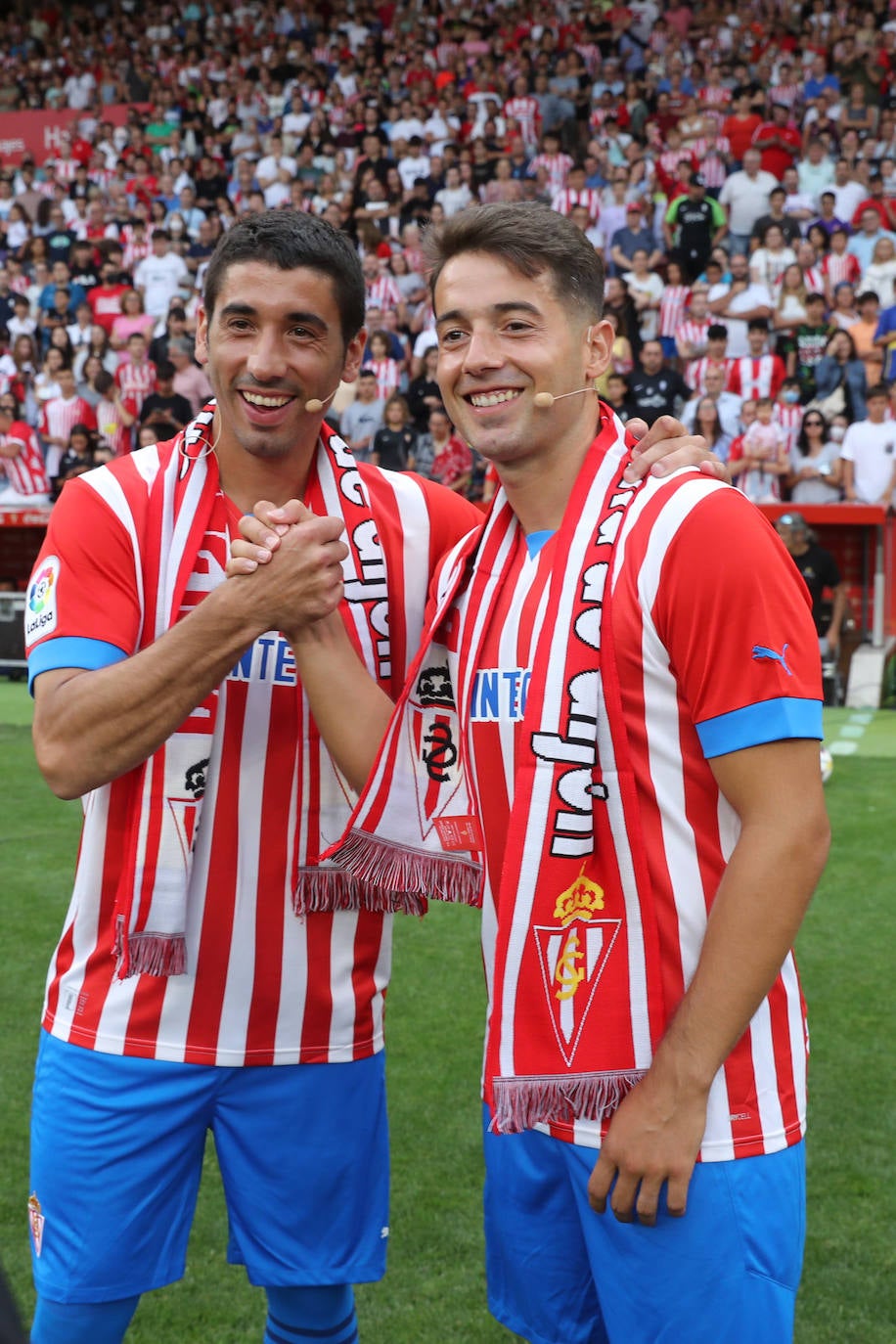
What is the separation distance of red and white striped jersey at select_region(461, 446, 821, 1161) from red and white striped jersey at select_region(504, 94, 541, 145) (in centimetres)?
1664

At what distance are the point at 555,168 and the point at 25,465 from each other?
22.5ft

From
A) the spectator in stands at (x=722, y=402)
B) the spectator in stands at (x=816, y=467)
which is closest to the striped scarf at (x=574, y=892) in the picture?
the spectator in stands at (x=816, y=467)

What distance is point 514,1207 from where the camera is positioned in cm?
222

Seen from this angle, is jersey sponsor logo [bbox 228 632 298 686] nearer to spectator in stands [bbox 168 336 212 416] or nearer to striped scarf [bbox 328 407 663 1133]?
striped scarf [bbox 328 407 663 1133]

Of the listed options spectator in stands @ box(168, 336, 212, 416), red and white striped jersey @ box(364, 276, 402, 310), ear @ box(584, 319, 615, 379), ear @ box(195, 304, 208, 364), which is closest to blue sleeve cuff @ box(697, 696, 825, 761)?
ear @ box(584, 319, 615, 379)

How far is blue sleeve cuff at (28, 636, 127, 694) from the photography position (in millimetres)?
2344

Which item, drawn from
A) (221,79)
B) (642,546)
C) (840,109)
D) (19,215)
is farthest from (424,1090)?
(221,79)

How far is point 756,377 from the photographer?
12.5m

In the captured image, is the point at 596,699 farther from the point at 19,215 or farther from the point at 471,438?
the point at 19,215

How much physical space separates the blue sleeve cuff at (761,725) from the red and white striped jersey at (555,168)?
15.1 metres

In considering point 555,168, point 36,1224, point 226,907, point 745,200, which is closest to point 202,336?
point 226,907

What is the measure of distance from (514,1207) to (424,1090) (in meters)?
2.56

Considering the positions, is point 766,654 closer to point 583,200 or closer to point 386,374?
point 386,374

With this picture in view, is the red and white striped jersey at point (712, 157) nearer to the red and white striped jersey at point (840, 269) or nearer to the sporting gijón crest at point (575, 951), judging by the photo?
the red and white striped jersey at point (840, 269)
